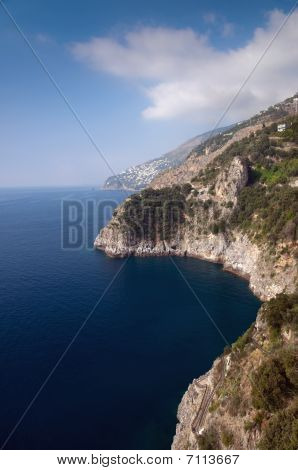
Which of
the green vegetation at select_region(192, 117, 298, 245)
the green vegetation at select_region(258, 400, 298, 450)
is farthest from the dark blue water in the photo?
the green vegetation at select_region(258, 400, 298, 450)

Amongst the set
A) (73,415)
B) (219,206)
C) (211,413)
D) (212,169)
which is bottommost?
(73,415)

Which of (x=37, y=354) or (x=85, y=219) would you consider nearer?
(x=37, y=354)

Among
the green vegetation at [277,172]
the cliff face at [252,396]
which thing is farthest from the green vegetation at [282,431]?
the green vegetation at [277,172]

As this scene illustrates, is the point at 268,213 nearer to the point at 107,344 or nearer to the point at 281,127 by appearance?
the point at 281,127

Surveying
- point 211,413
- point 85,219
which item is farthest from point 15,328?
point 85,219

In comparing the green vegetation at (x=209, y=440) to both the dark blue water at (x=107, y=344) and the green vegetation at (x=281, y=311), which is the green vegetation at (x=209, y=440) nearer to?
the dark blue water at (x=107, y=344)

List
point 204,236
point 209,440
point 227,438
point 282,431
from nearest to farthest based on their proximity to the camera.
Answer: point 282,431
point 227,438
point 209,440
point 204,236

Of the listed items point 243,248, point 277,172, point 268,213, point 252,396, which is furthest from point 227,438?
point 277,172
